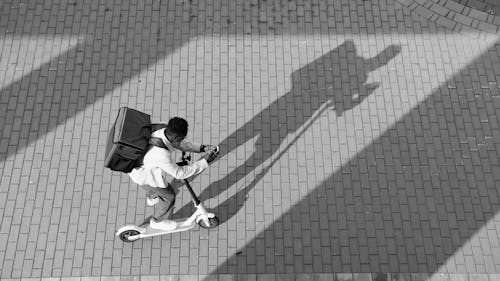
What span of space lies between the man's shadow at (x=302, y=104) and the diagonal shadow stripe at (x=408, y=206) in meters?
0.37

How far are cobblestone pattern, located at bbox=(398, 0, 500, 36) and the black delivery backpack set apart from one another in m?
5.70

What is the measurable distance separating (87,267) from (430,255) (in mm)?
4648

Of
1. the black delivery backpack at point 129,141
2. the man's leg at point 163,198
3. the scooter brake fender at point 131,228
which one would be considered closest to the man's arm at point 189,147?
the black delivery backpack at point 129,141

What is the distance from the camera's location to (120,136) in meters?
5.45

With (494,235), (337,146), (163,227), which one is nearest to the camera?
(163,227)

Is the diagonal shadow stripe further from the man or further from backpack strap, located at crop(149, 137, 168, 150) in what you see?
backpack strap, located at crop(149, 137, 168, 150)

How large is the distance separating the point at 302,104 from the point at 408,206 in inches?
88.1

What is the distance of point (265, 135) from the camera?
7871 mm

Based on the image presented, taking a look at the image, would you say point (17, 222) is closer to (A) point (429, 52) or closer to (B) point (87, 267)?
(B) point (87, 267)

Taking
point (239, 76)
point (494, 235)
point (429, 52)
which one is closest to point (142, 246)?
point (239, 76)

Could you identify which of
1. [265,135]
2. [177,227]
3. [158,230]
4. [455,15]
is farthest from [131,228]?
[455,15]

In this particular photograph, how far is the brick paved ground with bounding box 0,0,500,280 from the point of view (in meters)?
6.98

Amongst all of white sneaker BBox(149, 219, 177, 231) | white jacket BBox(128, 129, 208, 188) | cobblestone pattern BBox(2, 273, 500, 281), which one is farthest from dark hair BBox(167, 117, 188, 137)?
cobblestone pattern BBox(2, 273, 500, 281)

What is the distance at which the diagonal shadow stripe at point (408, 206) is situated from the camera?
275 inches
